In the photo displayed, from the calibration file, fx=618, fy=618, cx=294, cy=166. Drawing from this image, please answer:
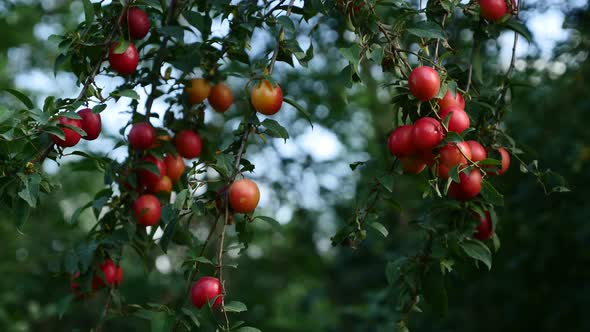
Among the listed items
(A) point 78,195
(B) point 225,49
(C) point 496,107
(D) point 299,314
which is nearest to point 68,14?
(A) point 78,195

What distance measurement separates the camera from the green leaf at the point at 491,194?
3.78ft

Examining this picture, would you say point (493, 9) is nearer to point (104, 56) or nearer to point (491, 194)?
point (491, 194)

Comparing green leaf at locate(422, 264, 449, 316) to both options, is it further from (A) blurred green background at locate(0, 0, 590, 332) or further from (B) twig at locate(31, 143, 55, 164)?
(B) twig at locate(31, 143, 55, 164)

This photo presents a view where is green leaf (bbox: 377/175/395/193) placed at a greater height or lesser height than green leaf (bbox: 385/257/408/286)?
greater

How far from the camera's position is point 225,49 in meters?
1.41

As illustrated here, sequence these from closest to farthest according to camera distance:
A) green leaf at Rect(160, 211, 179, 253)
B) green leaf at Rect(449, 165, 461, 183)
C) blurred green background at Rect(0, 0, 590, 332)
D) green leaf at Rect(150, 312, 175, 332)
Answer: green leaf at Rect(449, 165, 461, 183) < green leaf at Rect(150, 312, 175, 332) < green leaf at Rect(160, 211, 179, 253) < blurred green background at Rect(0, 0, 590, 332)

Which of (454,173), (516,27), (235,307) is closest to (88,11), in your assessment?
(235,307)

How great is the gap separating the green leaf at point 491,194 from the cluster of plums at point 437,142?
0.01 metres

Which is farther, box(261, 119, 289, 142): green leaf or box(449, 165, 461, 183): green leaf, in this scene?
box(261, 119, 289, 142): green leaf

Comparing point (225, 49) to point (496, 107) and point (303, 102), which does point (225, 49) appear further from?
point (303, 102)

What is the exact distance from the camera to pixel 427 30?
1.16 m

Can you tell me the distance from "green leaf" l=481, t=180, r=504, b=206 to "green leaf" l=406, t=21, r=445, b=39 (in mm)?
288

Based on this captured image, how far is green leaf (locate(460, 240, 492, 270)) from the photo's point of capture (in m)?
1.27

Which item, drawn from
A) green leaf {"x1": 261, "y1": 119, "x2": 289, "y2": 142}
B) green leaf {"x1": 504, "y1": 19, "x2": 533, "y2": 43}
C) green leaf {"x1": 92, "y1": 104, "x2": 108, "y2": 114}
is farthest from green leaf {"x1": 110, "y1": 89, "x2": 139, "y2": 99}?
green leaf {"x1": 504, "y1": 19, "x2": 533, "y2": 43}
